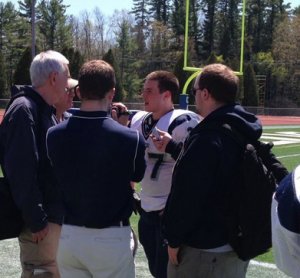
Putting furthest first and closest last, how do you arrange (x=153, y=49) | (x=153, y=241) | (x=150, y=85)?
(x=153, y=49)
(x=150, y=85)
(x=153, y=241)

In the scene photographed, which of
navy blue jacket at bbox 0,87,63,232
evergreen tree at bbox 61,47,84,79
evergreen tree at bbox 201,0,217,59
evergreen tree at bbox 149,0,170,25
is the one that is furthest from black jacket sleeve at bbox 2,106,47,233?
evergreen tree at bbox 149,0,170,25

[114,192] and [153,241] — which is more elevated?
[114,192]

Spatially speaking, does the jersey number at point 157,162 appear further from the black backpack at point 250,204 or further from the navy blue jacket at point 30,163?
the black backpack at point 250,204

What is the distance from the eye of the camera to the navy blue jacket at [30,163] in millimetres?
2996

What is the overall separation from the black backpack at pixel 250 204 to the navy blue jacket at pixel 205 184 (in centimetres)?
4

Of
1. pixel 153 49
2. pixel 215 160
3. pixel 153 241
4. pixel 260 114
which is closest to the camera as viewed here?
pixel 215 160

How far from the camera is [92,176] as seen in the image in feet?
8.82

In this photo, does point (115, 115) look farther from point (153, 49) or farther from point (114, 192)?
point (153, 49)

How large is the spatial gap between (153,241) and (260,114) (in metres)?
43.0

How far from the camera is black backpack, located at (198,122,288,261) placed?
2502mm

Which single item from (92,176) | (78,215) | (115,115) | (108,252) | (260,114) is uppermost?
(115,115)

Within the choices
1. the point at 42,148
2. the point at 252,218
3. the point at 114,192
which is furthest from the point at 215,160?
the point at 42,148

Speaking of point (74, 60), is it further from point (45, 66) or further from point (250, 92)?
point (45, 66)

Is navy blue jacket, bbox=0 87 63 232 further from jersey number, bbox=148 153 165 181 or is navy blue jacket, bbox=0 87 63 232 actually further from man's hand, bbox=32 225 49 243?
jersey number, bbox=148 153 165 181
